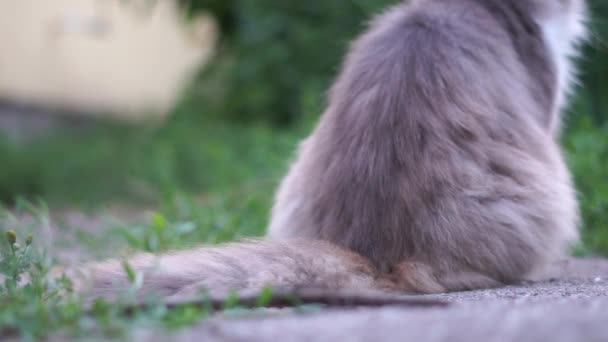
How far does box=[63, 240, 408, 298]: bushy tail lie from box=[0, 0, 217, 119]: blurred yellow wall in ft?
22.0

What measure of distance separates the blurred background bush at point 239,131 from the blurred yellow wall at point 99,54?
42 cm

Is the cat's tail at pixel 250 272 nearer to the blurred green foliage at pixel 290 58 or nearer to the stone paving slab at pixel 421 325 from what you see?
the stone paving slab at pixel 421 325

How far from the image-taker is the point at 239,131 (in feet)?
25.1

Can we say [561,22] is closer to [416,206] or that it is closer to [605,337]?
[416,206]

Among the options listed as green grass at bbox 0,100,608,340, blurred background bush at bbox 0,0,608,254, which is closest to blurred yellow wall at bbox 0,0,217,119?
blurred background bush at bbox 0,0,608,254

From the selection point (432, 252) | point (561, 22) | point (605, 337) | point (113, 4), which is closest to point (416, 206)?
point (432, 252)

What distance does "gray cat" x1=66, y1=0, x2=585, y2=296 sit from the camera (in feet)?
8.73

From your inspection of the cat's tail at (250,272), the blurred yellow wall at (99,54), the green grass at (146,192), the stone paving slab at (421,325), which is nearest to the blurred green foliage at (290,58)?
the green grass at (146,192)

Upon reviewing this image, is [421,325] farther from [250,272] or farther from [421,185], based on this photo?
[421,185]

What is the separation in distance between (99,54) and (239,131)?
130 inches

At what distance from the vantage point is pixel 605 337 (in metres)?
1.67

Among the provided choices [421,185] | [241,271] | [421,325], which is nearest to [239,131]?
[421,185]

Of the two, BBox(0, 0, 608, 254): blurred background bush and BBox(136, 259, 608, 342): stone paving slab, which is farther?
BBox(0, 0, 608, 254): blurred background bush

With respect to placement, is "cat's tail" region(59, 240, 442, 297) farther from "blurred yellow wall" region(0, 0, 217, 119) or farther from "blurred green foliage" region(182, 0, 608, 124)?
"blurred yellow wall" region(0, 0, 217, 119)
